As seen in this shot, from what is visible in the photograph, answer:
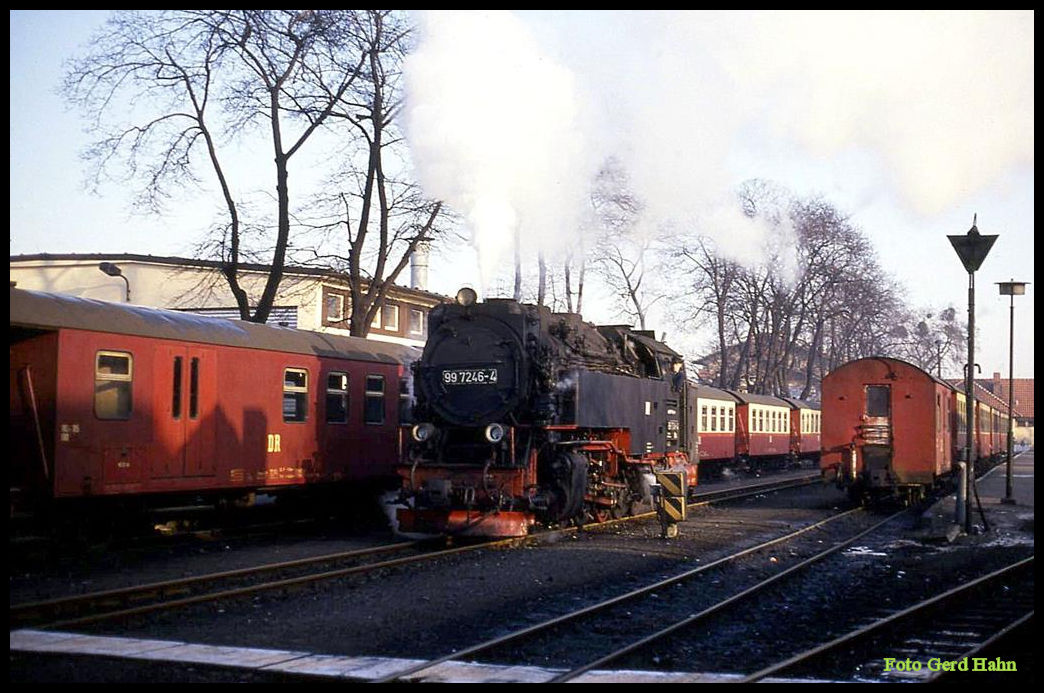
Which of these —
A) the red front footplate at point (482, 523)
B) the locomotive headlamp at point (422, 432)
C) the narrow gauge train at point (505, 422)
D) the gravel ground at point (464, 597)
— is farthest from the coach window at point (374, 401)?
the red front footplate at point (482, 523)

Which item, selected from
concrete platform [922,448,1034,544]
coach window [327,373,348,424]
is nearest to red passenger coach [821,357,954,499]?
concrete platform [922,448,1034,544]

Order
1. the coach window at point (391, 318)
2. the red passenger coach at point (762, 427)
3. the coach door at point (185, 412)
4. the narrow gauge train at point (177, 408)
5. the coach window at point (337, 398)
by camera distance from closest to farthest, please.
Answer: the narrow gauge train at point (177, 408)
the coach door at point (185, 412)
the coach window at point (337, 398)
the red passenger coach at point (762, 427)
the coach window at point (391, 318)

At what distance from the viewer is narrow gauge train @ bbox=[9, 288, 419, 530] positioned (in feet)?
38.9

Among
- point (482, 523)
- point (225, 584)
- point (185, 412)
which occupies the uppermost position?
point (185, 412)

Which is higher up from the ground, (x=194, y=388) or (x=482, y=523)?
(x=194, y=388)

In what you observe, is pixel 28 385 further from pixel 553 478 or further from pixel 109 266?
pixel 109 266

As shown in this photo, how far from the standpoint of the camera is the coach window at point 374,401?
17500 mm

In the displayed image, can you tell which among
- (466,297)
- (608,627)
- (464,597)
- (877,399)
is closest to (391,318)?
(877,399)

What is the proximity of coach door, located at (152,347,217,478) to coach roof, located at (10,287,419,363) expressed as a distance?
32cm

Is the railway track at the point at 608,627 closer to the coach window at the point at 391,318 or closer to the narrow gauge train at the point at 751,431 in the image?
the narrow gauge train at the point at 751,431

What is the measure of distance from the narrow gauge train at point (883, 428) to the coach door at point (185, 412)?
1287 cm

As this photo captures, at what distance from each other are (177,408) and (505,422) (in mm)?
4433

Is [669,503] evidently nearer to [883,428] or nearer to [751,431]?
[883,428]

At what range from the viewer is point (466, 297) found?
48.0ft
